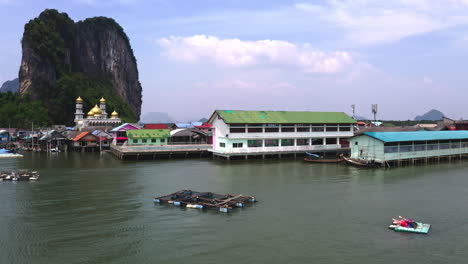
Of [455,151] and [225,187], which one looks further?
[455,151]

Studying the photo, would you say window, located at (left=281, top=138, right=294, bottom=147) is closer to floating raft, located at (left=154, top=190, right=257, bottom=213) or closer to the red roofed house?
floating raft, located at (left=154, top=190, right=257, bottom=213)

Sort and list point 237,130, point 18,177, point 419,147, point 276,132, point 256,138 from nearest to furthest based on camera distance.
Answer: point 18,177 < point 419,147 < point 237,130 < point 256,138 < point 276,132

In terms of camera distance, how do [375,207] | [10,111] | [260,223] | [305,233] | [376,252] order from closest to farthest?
[376,252], [305,233], [260,223], [375,207], [10,111]

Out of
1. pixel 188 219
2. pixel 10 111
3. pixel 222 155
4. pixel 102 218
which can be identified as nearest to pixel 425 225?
pixel 188 219

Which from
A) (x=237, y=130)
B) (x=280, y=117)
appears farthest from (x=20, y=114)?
(x=280, y=117)

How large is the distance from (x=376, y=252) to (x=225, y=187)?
1603 centimetres

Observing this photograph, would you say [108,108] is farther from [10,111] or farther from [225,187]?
[225,187]

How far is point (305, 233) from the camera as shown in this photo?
18.7 meters

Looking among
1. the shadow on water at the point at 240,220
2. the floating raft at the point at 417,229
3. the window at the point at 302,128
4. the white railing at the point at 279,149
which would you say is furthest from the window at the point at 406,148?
the floating raft at the point at 417,229

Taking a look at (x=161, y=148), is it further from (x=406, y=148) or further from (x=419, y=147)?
(x=419, y=147)

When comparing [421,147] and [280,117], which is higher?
[280,117]

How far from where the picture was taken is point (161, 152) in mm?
52406

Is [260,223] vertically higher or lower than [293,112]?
lower

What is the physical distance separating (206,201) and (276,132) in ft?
97.3
